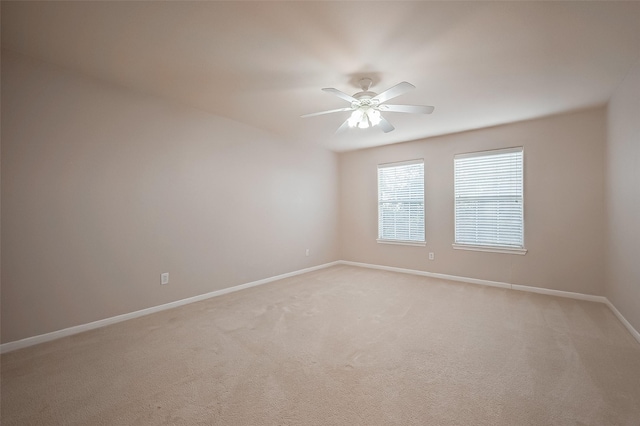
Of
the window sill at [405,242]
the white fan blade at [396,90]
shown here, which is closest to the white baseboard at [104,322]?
the window sill at [405,242]

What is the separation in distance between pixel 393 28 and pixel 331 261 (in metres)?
4.56

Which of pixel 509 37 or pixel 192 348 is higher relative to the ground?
pixel 509 37

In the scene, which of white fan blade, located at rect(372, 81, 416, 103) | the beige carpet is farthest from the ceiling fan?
the beige carpet

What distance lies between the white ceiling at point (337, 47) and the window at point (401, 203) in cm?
194

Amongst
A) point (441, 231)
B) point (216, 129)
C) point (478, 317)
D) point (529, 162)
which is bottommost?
point (478, 317)

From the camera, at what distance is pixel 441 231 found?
Result: 4809 mm

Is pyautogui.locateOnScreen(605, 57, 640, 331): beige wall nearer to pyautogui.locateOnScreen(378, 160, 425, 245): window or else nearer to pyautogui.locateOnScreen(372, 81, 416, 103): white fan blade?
pyautogui.locateOnScreen(372, 81, 416, 103): white fan blade

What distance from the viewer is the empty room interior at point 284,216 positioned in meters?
1.82

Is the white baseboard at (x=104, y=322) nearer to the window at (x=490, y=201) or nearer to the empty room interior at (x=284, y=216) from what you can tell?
the empty room interior at (x=284, y=216)

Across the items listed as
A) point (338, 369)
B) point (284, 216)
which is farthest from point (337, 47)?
point (284, 216)

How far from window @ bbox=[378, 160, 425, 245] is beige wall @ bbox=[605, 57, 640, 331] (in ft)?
7.70

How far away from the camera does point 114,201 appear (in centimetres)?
293

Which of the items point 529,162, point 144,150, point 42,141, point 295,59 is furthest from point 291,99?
point 529,162

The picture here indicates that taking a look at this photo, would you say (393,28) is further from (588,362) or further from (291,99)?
(588,362)
